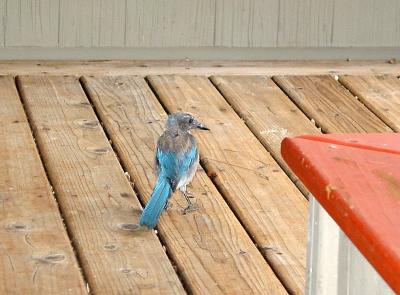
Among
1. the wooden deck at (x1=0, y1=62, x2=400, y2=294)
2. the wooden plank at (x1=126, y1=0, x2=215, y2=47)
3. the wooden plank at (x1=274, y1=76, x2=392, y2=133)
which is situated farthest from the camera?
the wooden plank at (x1=126, y1=0, x2=215, y2=47)

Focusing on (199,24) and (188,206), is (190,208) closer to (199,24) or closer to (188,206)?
(188,206)

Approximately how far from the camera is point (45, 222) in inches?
147

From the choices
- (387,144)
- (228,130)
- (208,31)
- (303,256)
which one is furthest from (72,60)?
(387,144)

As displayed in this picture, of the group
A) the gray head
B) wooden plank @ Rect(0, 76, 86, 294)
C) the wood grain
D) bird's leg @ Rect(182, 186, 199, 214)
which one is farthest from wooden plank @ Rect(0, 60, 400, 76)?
bird's leg @ Rect(182, 186, 199, 214)

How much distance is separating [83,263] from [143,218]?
32cm

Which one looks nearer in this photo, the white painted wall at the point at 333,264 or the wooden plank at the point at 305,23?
the white painted wall at the point at 333,264

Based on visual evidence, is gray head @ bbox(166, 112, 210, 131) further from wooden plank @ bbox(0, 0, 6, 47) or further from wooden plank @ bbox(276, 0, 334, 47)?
wooden plank @ bbox(276, 0, 334, 47)

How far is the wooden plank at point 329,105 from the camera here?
4781 millimetres

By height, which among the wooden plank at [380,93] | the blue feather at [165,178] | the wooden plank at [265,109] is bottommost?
the wooden plank at [265,109]

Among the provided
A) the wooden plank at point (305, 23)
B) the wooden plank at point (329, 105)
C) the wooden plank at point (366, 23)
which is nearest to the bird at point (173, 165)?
the wooden plank at point (329, 105)

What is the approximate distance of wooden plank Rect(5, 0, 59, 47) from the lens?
5363 mm

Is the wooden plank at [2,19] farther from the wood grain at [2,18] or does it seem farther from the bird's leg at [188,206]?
the bird's leg at [188,206]

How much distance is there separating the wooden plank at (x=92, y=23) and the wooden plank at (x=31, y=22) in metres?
0.05

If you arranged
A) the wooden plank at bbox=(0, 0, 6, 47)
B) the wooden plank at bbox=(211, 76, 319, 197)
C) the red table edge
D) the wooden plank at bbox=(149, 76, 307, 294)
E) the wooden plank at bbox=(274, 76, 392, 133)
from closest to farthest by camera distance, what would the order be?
the red table edge
the wooden plank at bbox=(149, 76, 307, 294)
the wooden plank at bbox=(211, 76, 319, 197)
the wooden plank at bbox=(274, 76, 392, 133)
the wooden plank at bbox=(0, 0, 6, 47)
